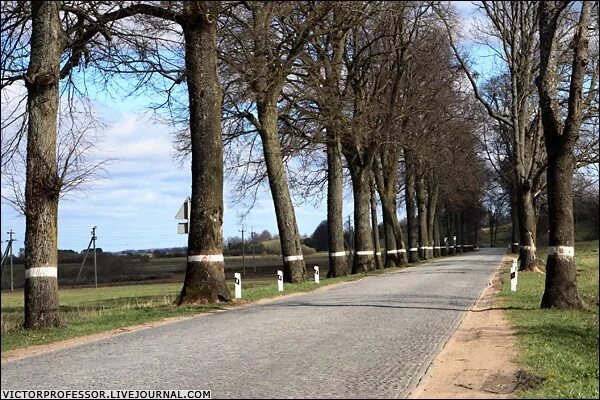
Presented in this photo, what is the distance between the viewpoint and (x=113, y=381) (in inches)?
309

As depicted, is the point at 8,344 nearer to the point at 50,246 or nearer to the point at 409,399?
the point at 50,246

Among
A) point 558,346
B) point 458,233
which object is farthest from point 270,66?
point 458,233

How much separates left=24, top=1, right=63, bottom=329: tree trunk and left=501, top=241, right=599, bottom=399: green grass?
896 cm

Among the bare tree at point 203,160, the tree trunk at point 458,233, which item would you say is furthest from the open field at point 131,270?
the bare tree at point 203,160

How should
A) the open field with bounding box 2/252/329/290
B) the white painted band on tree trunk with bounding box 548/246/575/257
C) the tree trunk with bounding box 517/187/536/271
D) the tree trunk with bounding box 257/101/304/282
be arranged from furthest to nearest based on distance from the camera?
the open field with bounding box 2/252/329/290
the tree trunk with bounding box 517/187/536/271
the tree trunk with bounding box 257/101/304/282
the white painted band on tree trunk with bounding box 548/246/575/257

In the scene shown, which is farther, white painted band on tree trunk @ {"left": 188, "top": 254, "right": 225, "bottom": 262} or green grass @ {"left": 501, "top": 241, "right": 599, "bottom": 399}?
white painted band on tree trunk @ {"left": 188, "top": 254, "right": 225, "bottom": 262}

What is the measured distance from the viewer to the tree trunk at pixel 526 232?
3172cm

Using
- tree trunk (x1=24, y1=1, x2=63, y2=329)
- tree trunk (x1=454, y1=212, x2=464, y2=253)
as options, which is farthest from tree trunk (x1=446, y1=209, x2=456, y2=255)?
tree trunk (x1=24, y1=1, x2=63, y2=329)

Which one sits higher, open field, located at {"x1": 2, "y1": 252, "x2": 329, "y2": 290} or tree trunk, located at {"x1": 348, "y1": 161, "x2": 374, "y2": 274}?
tree trunk, located at {"x1": 348, "y1": 161, "x2": 374, "y2": 274}

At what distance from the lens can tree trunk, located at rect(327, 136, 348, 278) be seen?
3384cm

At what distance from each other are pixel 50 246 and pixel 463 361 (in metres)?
8.49

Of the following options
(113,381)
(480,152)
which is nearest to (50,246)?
(113,381)

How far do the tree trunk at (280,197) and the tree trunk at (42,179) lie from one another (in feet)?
47.6

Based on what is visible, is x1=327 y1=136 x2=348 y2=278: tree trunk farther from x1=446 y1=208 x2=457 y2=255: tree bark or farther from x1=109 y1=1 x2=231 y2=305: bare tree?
x1=446 y1=208 x2=457 y2=255: tree bark
